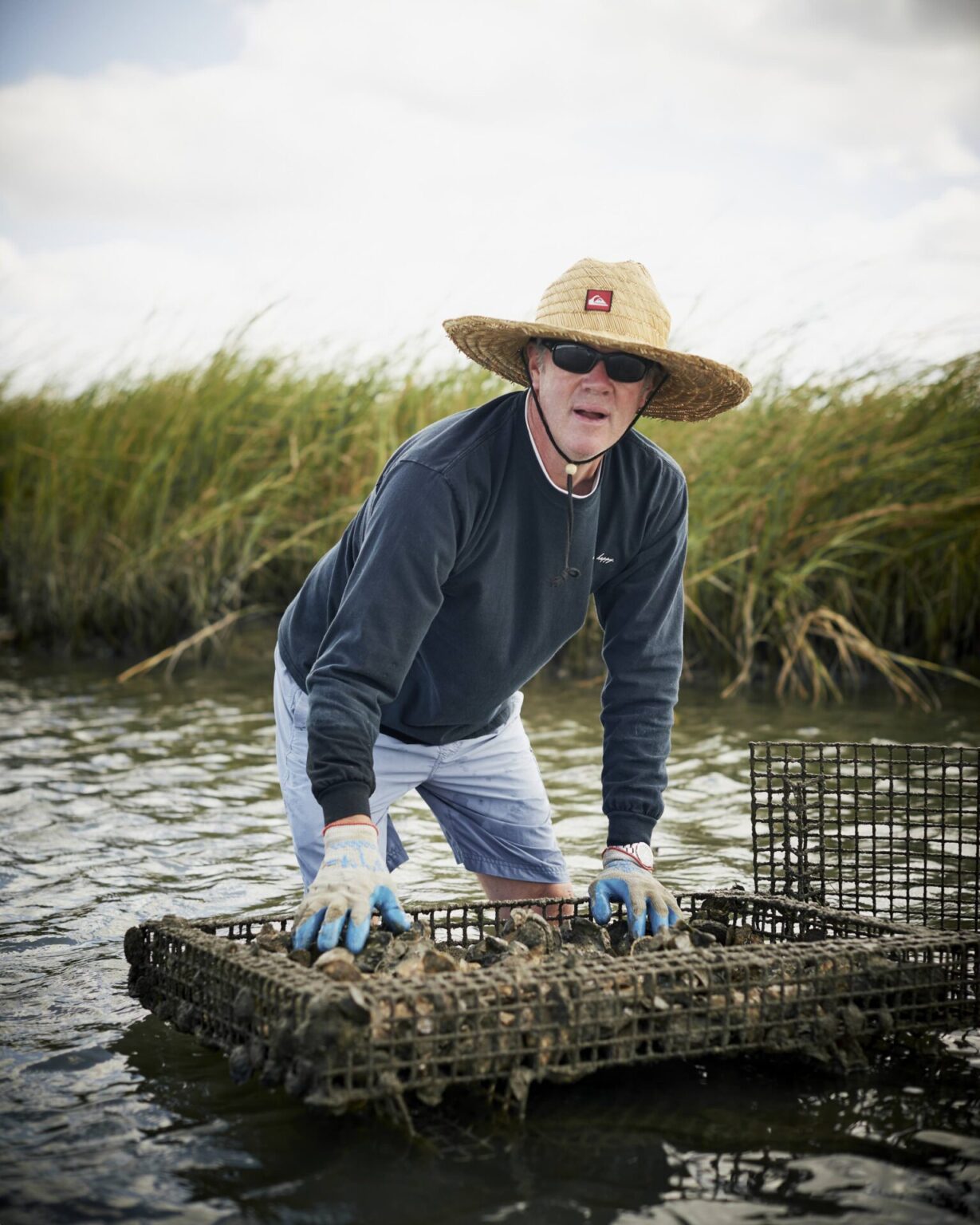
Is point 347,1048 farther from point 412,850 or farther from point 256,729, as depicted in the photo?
point 256,729

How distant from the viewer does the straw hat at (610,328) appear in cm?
292

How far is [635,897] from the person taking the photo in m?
2.92

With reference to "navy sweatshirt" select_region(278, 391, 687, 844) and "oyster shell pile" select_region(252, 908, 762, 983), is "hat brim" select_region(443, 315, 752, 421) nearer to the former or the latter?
"navy sweatshirt" select_region(278, 391, 687, 844)

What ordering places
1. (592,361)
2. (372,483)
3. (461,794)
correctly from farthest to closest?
(372,483), (461,794), (592,361)

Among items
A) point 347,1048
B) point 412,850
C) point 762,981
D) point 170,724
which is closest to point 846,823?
point 412,850

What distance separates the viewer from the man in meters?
2.64

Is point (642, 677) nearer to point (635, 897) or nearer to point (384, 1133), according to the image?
point (635, 897)

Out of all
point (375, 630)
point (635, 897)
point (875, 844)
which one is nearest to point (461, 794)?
point (635, 897)

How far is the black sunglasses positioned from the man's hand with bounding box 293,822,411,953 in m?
1.10

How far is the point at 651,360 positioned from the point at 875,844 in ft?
4.30

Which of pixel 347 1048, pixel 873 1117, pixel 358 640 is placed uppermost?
pixel 358 640

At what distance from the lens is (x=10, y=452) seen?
372 inches

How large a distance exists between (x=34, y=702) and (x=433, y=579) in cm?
500

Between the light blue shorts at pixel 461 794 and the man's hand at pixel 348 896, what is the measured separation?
1.69ft
